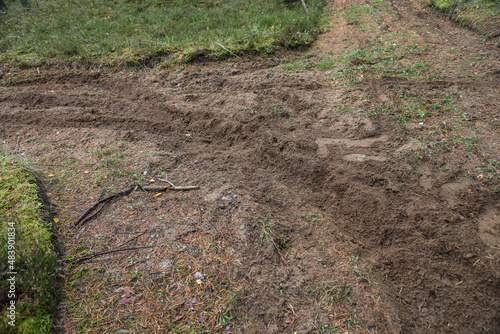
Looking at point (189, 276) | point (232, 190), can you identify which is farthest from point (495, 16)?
point (189, 276)

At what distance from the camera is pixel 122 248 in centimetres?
270

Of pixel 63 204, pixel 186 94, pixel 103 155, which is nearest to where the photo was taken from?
pixel 63 204

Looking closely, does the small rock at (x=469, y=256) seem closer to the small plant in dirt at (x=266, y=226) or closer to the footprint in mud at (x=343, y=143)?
the footprint in mud at (x=343, y=143)

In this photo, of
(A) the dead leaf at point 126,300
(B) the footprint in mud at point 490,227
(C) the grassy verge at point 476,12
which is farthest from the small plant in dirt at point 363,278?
(C) the grassy verge at point 476,12

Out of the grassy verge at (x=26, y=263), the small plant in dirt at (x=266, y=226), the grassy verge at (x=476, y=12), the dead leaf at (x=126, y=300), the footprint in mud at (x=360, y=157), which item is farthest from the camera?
the grassy verge at (x=476, y=12)

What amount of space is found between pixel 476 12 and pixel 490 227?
7.56 meters

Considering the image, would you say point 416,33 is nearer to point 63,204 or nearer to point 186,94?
point 186,94

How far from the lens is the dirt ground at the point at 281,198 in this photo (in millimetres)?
2369

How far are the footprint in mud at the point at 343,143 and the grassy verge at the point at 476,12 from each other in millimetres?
5121

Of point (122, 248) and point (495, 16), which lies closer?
point (122, 248)

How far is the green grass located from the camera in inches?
287

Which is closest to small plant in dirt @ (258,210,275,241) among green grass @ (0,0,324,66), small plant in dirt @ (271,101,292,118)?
small plant in dirt @ (271,101,292,118)

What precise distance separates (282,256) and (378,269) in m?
1.03

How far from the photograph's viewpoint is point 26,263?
218cm
